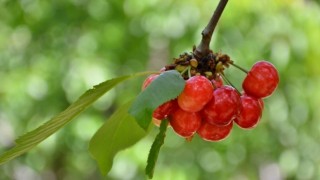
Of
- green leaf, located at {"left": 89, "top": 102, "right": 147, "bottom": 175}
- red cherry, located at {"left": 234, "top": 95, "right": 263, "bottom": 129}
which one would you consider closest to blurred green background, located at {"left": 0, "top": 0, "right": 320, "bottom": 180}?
green leaf, located at {"left": 89, "top": 102, "right": 147, "bottom": 175}

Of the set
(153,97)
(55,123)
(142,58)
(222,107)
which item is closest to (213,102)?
(222,107)

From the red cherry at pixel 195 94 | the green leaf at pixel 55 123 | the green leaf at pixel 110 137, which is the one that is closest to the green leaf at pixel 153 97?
the red cherry at pixel 195 94

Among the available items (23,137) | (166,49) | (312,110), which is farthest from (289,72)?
(23,137)

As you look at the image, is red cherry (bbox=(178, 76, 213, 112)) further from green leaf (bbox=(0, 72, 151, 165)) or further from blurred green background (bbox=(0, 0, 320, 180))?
blurred green background (bbox=(0, 0, 320, 180))

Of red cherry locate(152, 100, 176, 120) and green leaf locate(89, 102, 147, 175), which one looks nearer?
red cherry locate(152, 100, 176, 120)

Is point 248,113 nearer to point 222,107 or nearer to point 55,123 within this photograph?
point 222,107

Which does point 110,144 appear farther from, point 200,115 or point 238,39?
point 238,39
